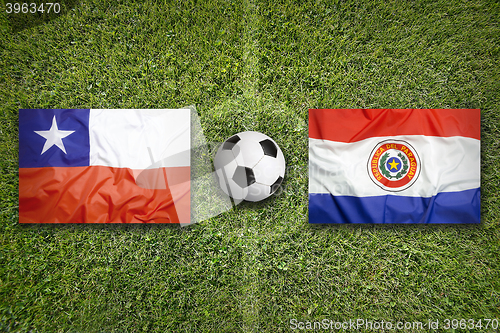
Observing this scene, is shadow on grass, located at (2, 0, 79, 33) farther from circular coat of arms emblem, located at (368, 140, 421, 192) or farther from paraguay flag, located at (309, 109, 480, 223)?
circular coat of arms emblem, located at (368, 140, 421, 192)

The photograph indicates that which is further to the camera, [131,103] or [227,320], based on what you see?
[131,103]

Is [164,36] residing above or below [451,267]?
above

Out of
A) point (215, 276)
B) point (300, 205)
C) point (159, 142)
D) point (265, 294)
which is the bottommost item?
point (265, 294)

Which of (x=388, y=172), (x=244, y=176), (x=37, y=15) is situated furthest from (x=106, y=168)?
(x=388, y=172)

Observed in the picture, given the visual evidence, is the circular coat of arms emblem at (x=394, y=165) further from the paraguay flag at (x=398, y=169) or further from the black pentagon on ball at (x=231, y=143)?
the black pentagon on ball at (x=231, y=143)

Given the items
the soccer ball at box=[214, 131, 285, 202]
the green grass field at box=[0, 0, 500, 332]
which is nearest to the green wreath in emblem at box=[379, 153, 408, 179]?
the green grass field at box=[0, 0, 500, 332]

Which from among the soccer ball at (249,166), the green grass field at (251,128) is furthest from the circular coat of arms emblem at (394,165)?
the soccer ball at (249,166)

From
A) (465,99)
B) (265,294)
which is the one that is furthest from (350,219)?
(465,99)

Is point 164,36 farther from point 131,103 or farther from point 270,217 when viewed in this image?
point 270,217
